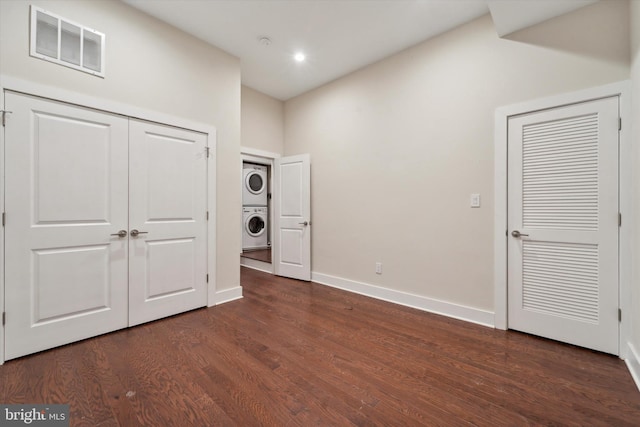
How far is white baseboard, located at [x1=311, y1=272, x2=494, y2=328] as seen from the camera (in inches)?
105

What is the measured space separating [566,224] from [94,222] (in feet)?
13.1

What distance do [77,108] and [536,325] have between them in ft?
14.1

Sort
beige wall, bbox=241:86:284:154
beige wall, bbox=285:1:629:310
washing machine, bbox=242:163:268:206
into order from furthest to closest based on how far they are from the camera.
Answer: washing machine, bbox=242:163:268:206 → beige wall, bbox=241:86:284:154 → beige wall, bbox=285:1:629:310

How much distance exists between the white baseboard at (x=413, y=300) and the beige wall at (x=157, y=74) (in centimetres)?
138

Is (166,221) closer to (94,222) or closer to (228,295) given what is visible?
(94,222)

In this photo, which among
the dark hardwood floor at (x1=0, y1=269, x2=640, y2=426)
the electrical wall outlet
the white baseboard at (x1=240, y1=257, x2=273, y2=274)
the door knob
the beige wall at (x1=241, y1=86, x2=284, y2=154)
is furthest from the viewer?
the white baseboard at (x1=240, y1=257, x2=273, y2=274)

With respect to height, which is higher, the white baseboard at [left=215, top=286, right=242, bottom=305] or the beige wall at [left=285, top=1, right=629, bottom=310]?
the beige wall at [left=285, top=1, right=629, bottom=310]

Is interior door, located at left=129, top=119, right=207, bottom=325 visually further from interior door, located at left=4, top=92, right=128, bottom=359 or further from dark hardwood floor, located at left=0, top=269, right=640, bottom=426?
dark hardwood floor, located at left=0, top=269, right=640, bottom=426

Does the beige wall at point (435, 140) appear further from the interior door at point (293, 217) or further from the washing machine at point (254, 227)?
the washing machine at point (254, 227)

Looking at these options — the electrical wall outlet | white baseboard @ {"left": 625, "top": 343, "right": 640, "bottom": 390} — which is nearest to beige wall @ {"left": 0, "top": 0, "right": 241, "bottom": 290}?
the electrical wall outlet

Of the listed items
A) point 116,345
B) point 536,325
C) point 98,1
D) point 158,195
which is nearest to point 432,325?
point 536,325

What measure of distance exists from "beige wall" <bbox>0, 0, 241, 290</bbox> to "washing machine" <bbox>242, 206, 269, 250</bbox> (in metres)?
3.21

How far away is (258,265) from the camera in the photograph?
5.13 metres

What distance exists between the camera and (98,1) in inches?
93.1
